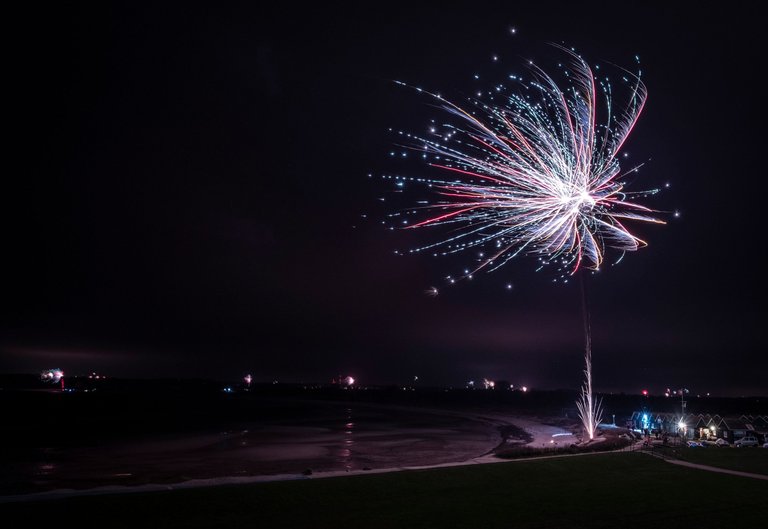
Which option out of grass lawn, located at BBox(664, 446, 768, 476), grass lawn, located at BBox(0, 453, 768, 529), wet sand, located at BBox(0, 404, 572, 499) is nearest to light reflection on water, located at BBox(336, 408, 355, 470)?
wet sand, located at BBox(0, 404, 572, 499)

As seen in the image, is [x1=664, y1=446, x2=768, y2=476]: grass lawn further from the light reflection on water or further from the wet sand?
the light reflection on water

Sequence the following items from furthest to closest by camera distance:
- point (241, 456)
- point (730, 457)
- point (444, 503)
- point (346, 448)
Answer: point (346, 448) → point (241, 456) → point (730, 457) → point (444, 503)

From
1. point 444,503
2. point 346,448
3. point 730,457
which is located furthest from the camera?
point 346,448

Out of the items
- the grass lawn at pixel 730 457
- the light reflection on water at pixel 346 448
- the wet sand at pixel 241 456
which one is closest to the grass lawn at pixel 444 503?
the wet sand at pixel 241 456

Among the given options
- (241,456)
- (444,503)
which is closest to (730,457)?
(444,503)

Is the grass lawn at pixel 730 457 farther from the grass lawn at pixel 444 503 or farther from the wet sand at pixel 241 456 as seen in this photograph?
the wet sand at pixel 241 456

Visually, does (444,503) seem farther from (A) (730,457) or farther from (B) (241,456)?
(B) (241,456)
